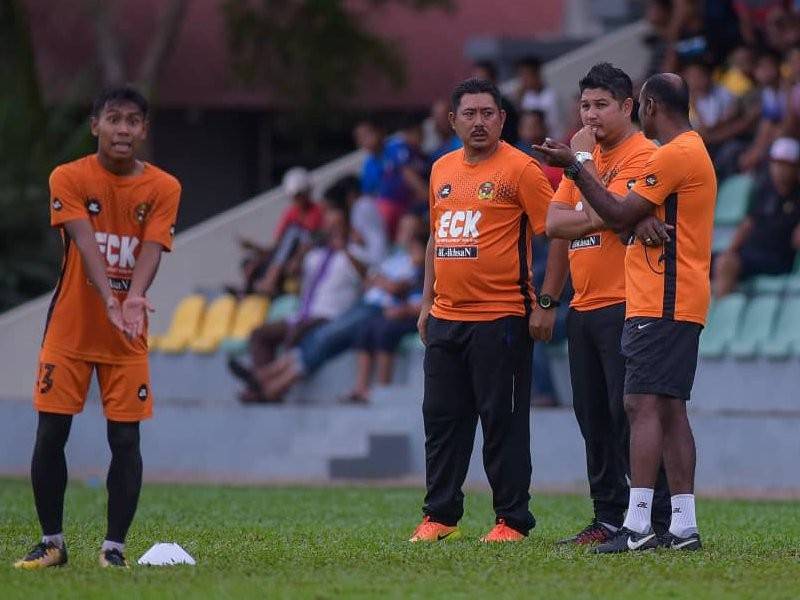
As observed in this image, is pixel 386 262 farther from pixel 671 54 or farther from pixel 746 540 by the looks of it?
pixel 746 540

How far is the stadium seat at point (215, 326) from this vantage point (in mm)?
19781

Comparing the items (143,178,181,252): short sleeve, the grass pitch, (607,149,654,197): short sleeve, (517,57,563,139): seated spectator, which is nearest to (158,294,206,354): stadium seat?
(517,57,563,139): seated spectator

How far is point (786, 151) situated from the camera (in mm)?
16281

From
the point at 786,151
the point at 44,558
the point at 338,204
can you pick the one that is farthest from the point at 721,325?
the point at 44,558

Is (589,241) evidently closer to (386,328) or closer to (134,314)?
(134,314)

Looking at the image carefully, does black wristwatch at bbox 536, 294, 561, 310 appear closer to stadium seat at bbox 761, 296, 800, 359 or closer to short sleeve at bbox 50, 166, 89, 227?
short sleeve at bbox 50, 166, 89, 227

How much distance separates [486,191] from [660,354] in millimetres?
1466

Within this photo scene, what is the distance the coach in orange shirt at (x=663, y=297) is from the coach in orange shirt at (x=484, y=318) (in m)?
0.87

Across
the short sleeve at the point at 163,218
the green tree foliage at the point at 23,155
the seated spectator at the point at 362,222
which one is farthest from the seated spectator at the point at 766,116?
the short sleeve at the point at 163,218

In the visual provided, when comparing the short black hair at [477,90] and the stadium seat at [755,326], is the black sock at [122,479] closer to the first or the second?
the short black hair at [477,90]

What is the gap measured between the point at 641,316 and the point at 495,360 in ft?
3.65

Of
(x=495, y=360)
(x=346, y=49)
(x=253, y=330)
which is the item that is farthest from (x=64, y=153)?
(x=495, y=360)

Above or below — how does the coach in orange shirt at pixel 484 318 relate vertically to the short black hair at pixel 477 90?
below

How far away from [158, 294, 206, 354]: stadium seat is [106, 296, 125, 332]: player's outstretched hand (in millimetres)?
12069
